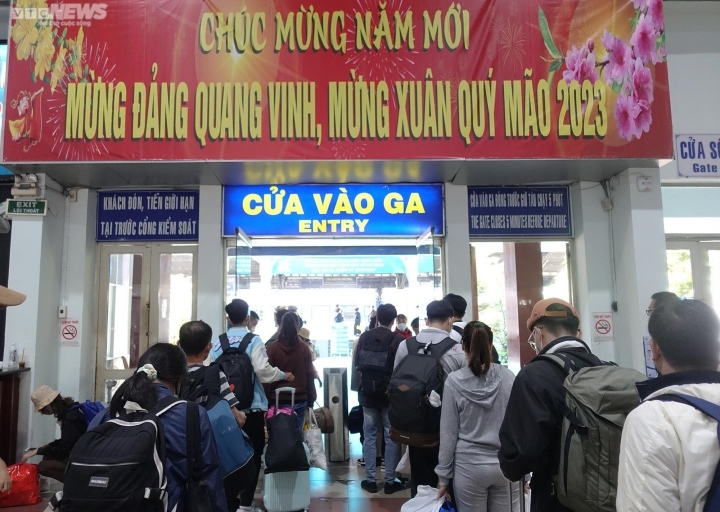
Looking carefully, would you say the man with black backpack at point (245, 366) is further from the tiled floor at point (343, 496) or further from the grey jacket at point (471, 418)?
the grey jacket at point (471, 418)

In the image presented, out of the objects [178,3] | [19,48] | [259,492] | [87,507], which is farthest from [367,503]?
[19,48]

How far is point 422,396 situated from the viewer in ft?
10.4

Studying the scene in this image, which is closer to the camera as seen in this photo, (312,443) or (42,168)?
(312,443)

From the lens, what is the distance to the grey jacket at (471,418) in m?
2.78

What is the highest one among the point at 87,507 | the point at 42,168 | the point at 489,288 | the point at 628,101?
the point at 628,101

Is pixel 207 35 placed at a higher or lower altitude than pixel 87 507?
higher

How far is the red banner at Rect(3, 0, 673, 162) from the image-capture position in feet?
16.3

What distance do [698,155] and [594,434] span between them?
208 inches

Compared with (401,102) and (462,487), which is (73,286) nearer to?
(401,102)

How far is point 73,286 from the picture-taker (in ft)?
18.6

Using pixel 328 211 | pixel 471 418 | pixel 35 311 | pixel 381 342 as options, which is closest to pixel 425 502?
pixel 471 418

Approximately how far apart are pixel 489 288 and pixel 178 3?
174 inches

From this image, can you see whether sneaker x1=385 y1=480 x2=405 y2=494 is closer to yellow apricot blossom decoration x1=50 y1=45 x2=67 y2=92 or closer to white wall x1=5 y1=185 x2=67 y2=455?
white wall x1=5 y1=185 x2=67 y2=455


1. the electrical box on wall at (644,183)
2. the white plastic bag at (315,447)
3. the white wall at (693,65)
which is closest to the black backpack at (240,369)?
the white plastic bag at (315,447)
